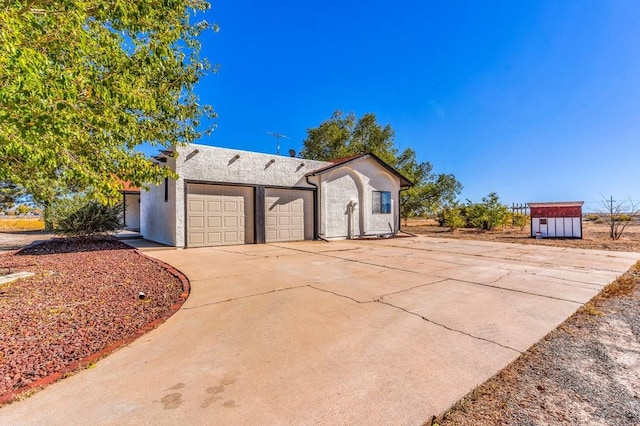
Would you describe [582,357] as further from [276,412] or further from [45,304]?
[45,304]

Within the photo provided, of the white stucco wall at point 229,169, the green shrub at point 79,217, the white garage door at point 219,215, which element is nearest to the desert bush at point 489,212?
the white stucco wall at point 229,169

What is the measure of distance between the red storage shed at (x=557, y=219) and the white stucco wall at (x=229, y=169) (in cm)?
1328

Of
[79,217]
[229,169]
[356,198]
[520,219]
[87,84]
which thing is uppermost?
[229,169]

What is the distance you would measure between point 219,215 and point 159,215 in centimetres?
323

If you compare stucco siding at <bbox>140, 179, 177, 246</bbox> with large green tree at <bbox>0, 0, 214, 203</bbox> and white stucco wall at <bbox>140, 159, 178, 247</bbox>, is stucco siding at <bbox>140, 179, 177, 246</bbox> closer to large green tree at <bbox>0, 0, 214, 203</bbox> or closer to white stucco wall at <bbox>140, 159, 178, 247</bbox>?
white stucco wall at <bbox>140, 159, 178, 247</bbox>

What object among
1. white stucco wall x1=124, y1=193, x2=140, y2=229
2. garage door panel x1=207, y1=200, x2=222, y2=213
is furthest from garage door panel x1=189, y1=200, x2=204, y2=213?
white stucco wall x1=124, y1=193, x2=140, y2=229

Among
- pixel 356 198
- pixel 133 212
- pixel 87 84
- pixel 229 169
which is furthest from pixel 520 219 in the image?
pixel 133 212

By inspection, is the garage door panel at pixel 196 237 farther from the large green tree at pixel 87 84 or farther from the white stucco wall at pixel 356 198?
the white stucco wall at pixel 356 198

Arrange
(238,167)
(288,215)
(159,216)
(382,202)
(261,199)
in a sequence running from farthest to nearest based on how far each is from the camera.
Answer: (382,202) → (288,215) → (159,216) → (261,199) → (238,167)

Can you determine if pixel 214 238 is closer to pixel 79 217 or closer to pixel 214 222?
pixel 214 222

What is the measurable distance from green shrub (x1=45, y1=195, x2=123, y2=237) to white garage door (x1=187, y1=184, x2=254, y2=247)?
3.84 m

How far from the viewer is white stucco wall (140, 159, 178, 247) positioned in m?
11.2

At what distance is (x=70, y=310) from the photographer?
4.00 metres

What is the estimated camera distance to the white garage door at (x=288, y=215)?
1325 cm
